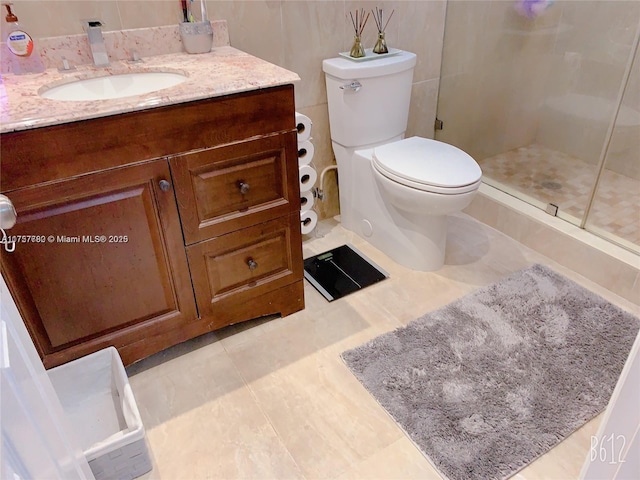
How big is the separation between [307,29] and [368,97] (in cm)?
36

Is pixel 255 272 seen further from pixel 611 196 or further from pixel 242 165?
pixel 611 196

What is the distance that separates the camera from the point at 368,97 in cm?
201

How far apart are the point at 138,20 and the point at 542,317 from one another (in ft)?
5.62

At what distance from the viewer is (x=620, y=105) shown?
2.27 m

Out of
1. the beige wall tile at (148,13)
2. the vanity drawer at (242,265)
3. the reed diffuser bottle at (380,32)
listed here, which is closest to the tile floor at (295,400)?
the vanity drawer at (242,265)

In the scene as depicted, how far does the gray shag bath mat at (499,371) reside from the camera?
4.39 feet

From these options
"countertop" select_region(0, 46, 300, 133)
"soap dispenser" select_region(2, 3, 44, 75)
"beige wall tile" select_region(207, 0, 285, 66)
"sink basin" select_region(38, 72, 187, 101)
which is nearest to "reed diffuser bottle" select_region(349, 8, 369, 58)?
"beige wall tile" select_region(207, 0, 285, 66)

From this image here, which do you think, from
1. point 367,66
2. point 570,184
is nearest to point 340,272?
point 367,66

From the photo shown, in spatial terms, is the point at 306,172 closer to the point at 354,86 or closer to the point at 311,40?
the point at 354,86

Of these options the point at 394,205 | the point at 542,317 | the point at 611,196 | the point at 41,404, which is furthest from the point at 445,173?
the point at 41,404

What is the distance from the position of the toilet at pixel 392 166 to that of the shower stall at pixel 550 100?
0.52 m

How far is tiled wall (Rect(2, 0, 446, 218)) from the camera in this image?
59.7 inches

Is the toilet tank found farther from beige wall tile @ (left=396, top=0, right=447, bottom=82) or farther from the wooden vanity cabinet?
the wooden vanity cabinet

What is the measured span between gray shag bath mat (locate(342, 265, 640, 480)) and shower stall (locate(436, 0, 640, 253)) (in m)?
0.57
